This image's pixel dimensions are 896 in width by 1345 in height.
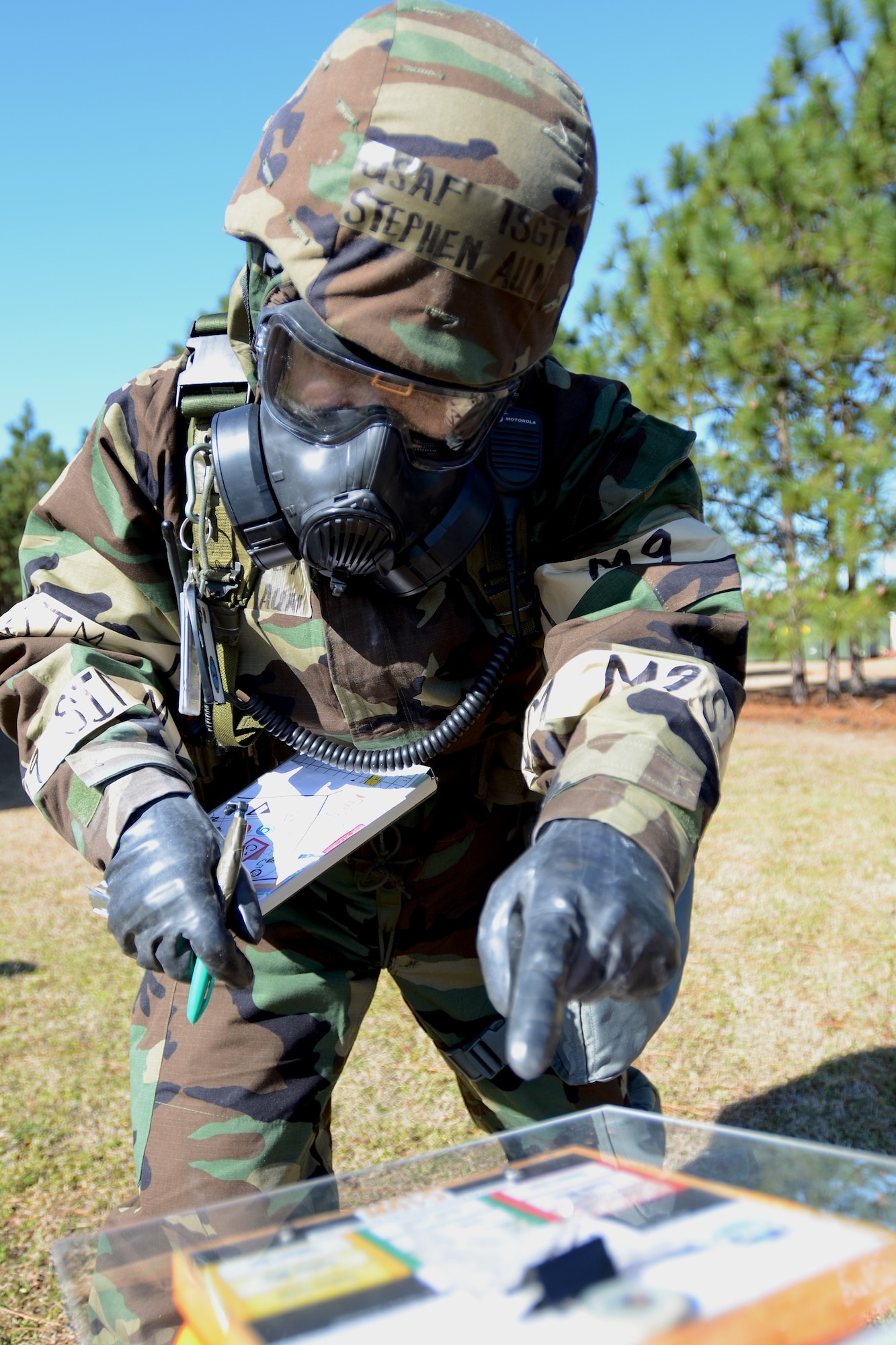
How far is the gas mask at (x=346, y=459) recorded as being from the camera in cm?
143

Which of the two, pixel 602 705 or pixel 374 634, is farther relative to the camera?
pixel 374 634

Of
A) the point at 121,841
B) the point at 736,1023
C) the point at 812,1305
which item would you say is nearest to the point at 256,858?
the point at 121,841

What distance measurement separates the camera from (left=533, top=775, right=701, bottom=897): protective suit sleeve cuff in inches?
45.5

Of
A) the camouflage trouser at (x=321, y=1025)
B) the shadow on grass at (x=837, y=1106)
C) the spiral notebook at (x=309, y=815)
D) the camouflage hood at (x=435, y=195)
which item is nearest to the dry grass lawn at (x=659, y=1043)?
the shadow on grass at (x=837, y=1106)

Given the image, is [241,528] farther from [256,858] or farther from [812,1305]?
[812,1305]

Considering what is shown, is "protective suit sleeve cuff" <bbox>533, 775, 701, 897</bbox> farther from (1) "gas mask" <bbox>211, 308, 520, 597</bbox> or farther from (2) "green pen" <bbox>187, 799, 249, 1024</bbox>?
(1) "gas mask" <bbox>211, 308, 520, 597</bbox>

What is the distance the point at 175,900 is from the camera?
4.02 ft

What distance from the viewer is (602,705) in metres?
1.35

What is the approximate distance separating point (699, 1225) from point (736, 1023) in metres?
2.82

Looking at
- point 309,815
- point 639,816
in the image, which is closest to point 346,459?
point 309,815

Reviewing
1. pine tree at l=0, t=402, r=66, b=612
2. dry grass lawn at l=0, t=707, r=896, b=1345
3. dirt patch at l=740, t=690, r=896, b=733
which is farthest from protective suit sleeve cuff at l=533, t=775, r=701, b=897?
pine tree at l=0, t=402, r=66, b=612

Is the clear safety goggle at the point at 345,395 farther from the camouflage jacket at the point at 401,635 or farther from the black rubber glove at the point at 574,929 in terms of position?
the black rubber glove at the point at 574,929

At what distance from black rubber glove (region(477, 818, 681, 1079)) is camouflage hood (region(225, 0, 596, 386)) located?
0.68 metres

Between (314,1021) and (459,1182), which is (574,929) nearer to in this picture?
(459,1182)
